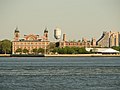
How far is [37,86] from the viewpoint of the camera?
42.6m

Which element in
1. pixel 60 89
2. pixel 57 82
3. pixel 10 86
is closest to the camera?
pixel 60 89

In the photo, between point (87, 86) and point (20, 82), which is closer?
point (87, 86)

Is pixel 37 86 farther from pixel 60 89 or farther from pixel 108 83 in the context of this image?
pixel 108 83

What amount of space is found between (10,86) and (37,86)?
2204mm

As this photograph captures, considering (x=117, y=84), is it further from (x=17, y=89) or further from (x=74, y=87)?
(x=17, y=89)

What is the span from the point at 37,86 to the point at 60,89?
3070mm

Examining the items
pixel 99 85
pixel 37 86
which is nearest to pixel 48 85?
pixel 37 86

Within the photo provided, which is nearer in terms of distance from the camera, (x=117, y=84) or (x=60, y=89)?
(x=60, y=89)

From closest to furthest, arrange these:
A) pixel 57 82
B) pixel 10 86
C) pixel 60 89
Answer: pixel 60 89 < pixel 10 86 < pixel 57 82

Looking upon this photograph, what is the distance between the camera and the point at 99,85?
142 ft

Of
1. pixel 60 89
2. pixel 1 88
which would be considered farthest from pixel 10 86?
pixel 60 89

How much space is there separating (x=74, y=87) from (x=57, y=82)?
16.8 ft

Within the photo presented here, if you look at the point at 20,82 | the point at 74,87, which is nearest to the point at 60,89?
the point at 74,87

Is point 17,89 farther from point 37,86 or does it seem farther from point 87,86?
point 87,86
